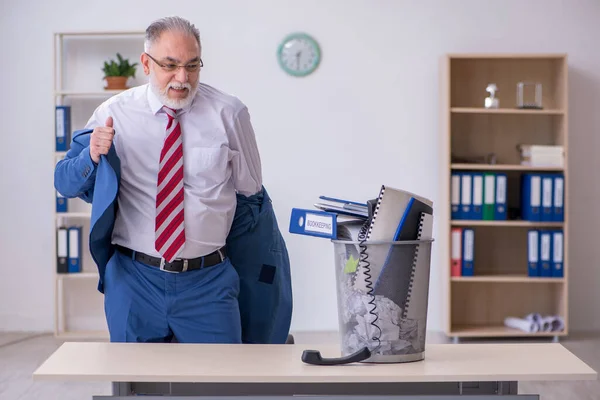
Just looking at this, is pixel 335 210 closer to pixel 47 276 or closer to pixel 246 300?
pixel 246 300

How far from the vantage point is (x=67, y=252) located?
205 inches

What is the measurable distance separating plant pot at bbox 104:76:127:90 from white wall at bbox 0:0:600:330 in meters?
0.41

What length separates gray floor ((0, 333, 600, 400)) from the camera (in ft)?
12.8

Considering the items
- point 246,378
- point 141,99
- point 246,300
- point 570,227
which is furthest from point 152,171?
point 570,227

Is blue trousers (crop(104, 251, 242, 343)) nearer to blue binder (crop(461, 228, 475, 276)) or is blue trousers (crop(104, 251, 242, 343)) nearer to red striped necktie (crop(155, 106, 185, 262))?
red striped necktie (crop(155, 106, 185, 262))

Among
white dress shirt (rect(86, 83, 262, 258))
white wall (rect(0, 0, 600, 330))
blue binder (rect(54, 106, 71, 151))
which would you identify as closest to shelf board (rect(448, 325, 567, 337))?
white wall (rect(0, 0, 600, 330))

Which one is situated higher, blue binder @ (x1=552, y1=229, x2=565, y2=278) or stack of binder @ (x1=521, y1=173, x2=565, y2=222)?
stack of binder @ (x1=521, y1=173, x2=565, y2=222)

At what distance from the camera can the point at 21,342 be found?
512cm

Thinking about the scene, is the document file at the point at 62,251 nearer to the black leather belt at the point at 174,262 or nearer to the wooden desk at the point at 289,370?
the black leather belt at the point at 174,262

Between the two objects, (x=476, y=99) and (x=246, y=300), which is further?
(x=476, y=99)

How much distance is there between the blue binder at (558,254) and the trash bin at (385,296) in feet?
11.6

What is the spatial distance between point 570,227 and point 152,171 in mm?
3822

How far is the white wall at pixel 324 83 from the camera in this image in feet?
17.7

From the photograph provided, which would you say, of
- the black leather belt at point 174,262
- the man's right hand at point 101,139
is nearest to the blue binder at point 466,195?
the black leather belt at point 174,262
